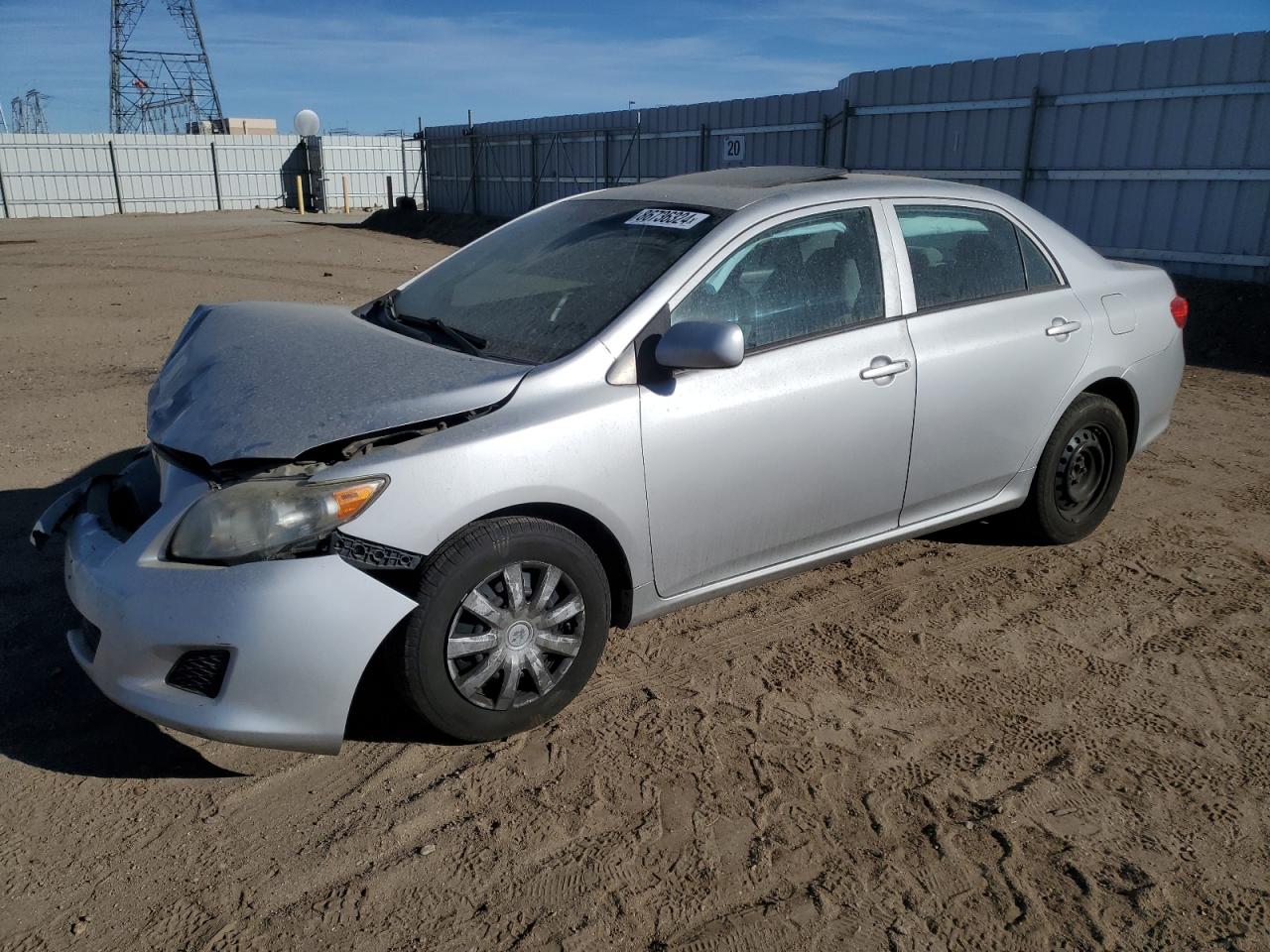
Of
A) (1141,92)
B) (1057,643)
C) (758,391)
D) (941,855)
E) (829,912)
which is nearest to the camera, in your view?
(829,912)

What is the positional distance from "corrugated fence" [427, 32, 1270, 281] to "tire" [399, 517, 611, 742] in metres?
11.0

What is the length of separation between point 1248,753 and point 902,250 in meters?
2.16

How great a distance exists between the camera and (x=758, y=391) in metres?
3.36

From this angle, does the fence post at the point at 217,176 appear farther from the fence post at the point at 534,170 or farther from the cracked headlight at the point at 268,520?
the cracked headlight at the point at 268,520

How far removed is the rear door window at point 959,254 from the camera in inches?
156

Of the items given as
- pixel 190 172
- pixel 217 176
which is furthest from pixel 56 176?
pixel 217 176

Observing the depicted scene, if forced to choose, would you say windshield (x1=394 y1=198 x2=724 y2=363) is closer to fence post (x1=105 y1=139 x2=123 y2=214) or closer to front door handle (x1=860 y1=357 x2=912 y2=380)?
front door handle (x1=860 y1=357 x2=912 y2=380)

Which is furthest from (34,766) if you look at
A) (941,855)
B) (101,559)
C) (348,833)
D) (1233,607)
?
(1233,607)

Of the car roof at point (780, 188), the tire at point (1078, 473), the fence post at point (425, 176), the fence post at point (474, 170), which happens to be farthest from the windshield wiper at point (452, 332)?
the fence post at point (425, 176)

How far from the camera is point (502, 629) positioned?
295 cm

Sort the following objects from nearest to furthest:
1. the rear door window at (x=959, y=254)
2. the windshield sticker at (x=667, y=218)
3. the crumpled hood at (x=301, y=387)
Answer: the crumpled hood at (x=301, y=387)
the windshield sticker at (x=667, y=218)
the rear door window at (x=959, y=254)

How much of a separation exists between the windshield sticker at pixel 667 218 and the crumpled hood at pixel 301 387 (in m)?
0.92

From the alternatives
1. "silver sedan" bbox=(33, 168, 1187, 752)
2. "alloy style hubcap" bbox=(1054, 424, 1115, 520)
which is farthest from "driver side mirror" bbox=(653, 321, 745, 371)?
"alloy style hubcap" bbox=(1054, 424, 1115, 520)

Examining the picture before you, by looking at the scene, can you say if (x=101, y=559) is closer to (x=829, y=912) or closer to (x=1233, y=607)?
(x=829, y=912)
